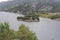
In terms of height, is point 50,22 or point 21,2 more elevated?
point 21,2

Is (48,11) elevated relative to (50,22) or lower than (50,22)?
elevated

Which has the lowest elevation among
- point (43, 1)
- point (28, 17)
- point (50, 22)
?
point (50, 22)

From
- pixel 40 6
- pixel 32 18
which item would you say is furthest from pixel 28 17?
pixel 40 6

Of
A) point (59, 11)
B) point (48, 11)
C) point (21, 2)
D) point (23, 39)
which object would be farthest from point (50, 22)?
point (23, 39)

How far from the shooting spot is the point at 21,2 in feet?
28.7

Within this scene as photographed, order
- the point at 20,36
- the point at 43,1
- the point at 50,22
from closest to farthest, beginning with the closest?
1. the point at 20,36
2. the point at 43,1
3. the point at 50,22

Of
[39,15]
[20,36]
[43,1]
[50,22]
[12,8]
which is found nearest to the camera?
[20,36]

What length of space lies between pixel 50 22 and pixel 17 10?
283 cm

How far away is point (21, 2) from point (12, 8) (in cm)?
58

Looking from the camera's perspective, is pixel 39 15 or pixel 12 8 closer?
pixel 12 8

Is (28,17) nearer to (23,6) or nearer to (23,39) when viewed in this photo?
(23,6)

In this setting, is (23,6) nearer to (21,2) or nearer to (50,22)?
(21,2)

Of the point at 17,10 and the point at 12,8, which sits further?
the point at 17,10

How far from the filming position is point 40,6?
9203 millimetres
